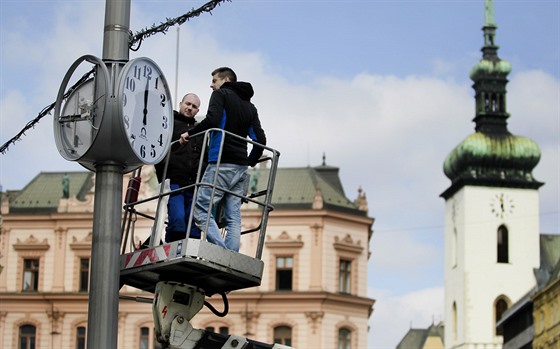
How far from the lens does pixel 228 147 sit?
902 cm

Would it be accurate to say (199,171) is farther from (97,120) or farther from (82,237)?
(82,237)

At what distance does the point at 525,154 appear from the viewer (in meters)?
104

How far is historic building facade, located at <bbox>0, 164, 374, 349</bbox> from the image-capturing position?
6347 centimetres

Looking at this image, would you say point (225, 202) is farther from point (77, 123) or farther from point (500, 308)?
point (500, 308)

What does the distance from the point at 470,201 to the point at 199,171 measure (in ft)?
320

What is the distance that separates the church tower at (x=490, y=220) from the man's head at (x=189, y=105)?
3703 inches

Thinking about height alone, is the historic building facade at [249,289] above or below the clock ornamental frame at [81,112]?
above

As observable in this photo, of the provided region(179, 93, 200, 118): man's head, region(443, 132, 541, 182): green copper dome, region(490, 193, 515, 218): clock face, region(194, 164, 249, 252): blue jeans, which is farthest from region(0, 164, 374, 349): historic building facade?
region(194, 164, 249, 252): blue jeans

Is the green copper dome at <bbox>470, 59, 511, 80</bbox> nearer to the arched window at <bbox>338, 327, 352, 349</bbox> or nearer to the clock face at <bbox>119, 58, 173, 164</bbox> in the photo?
the arched window at <bbox>338, 327, 352, 349</bbox>

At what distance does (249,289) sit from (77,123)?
182 ft

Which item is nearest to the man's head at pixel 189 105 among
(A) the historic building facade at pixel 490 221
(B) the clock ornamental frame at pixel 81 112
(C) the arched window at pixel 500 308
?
(B) the clock ornamental frame at pixel 81 112

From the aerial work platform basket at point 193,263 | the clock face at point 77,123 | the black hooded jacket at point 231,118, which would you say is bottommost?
the aerial work platform basket at point 193,263

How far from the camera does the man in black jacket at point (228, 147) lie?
888 cm

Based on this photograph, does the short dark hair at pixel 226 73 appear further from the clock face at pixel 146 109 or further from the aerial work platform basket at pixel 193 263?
the clock face at pixel 146 109
